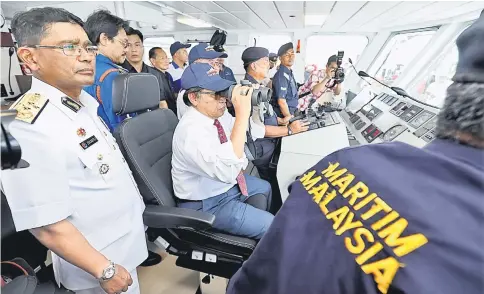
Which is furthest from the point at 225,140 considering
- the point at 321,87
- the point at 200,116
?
the point at 321,87

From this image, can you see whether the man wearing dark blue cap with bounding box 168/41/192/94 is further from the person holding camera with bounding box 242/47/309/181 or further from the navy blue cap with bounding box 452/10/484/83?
the navy blue cap with bounding box 452/10/484/83

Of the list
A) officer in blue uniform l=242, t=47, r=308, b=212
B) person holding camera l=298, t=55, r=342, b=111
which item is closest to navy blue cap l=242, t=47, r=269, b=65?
officer in blue uniform l=242, t=47, r=308, b=212

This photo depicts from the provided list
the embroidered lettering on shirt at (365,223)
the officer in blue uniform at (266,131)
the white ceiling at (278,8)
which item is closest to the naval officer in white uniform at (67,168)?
the embroidered lettering on shirt at (365,223)

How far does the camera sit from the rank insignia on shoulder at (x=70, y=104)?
854mm

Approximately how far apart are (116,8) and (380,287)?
429 centimetres

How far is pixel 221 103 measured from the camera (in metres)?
1.29

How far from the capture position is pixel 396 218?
1.10ft

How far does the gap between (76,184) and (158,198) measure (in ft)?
1.28

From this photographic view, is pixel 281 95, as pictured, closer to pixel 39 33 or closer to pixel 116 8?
pixel 39 33

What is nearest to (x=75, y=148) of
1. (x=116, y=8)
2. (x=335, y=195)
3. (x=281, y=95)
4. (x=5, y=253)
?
(x=335, y=195)

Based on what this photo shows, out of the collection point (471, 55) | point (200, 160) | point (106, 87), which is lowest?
point (200, 160)

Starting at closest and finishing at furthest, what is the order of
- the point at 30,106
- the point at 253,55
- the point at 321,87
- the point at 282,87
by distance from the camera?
the point at 30,106 → the point at 253,55 → the point at 282,87 → the point at 321,87

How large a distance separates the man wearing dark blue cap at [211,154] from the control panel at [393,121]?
0.88 m

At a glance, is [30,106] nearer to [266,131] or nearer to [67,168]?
[67,168]
